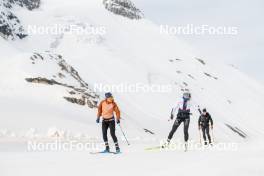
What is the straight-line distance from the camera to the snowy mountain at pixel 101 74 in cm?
3956

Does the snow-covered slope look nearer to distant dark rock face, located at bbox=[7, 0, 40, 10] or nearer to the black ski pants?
distant dark rock face, located at bbox=[7, 0, 40, 10]

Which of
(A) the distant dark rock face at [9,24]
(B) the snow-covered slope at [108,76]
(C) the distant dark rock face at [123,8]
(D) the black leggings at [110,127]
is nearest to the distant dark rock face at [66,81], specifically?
(B) the snow-covered slope at [108,76]

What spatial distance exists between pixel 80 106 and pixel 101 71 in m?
45.5

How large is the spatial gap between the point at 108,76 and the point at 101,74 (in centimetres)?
134

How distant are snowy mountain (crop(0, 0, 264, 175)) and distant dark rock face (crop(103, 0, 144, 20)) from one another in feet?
0.93

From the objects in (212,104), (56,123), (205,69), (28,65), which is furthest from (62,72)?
(205,69)

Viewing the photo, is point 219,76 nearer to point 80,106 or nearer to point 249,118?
point 249,118

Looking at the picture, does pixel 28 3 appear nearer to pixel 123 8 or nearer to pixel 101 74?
pixel 123 8

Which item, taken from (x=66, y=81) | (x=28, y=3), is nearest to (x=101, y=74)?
(x=66, y=81)

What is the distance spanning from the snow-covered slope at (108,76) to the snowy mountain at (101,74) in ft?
0.53

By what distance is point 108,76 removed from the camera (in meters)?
86.1

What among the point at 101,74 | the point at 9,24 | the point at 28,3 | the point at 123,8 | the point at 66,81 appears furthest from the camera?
the point at 123,8

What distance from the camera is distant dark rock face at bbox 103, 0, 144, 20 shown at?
432 ft

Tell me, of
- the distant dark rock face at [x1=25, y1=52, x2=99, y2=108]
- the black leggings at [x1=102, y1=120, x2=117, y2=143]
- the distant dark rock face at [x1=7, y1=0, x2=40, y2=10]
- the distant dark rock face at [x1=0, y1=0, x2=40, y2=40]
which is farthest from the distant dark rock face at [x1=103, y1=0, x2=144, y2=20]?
the black leggings at [x1=102, y1=120, x2=117, y2=143]
